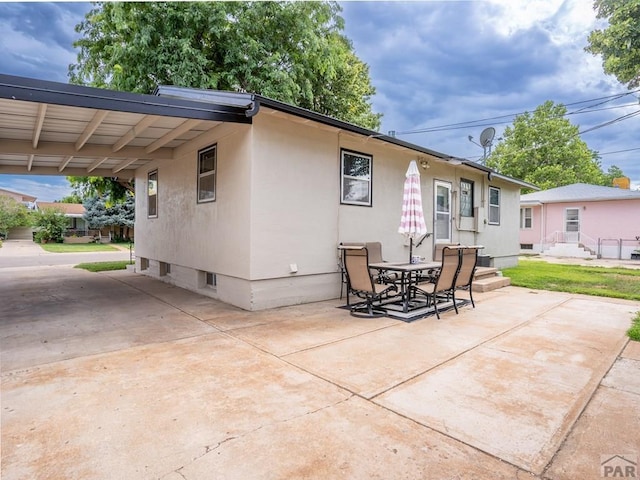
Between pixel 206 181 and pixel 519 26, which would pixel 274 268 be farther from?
pixel 519 26

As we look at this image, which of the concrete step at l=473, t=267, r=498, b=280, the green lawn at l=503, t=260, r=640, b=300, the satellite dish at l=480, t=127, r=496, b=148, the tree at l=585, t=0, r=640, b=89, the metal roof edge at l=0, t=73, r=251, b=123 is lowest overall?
the green lawn at l=503, t=260, r=640, b=300

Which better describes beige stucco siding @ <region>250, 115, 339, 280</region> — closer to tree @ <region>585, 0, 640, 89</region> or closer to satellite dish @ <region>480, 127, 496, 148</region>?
satellite dish @ <region>480, 127, 496, 148</region>

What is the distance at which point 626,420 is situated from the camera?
251 centimetres

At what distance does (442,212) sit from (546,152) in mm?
26597

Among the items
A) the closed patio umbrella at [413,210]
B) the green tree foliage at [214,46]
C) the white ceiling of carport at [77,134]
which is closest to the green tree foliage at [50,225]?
the green tree foliage at [214,46]

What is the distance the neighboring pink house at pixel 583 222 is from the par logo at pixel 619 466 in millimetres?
20669

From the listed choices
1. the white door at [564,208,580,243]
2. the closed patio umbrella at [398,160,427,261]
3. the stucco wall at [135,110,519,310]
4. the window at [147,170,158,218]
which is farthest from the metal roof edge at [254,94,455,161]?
the white door at [564,208,580,243]

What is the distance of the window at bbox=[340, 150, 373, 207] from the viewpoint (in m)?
7.26

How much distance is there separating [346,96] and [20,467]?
16.8m

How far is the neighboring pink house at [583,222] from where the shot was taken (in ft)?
60.3

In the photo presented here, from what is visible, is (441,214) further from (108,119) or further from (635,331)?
(108,119)

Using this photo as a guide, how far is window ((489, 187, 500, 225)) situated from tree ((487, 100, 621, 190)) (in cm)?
2026

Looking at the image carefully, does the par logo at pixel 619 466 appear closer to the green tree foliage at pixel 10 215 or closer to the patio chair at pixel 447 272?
the patio chair at pixel 447 272

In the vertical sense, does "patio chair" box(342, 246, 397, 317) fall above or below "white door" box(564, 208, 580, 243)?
below
